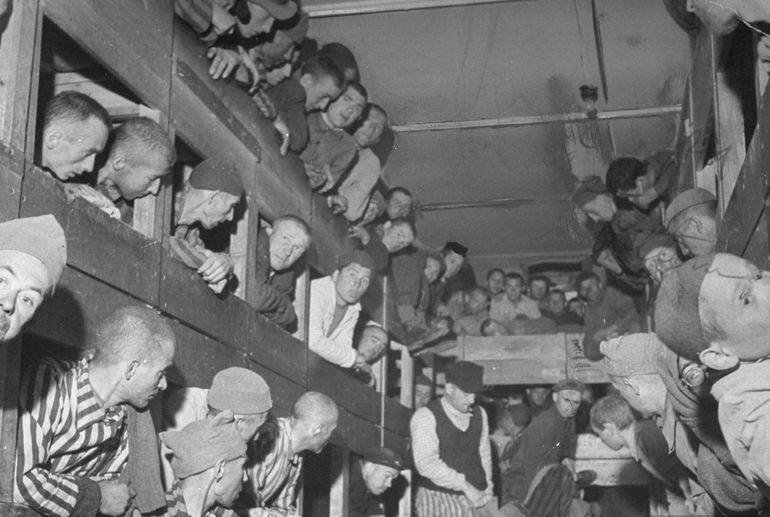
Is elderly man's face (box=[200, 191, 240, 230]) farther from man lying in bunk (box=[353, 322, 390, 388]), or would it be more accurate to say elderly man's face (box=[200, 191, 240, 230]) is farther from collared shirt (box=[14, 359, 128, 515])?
man lying in bunk (box=[353, 322, 390, 388])

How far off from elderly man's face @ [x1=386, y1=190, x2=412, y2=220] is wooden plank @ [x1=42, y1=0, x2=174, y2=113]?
4.00 meters

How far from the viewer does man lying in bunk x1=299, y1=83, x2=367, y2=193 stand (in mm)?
8352

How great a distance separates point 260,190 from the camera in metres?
7.61

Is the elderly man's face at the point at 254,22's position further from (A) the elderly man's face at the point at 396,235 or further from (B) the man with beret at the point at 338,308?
(A) the elderly man's face at the point at 396,235

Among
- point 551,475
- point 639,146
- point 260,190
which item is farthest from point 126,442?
point 639,146

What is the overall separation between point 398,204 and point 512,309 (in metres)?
3.48

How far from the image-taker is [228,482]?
5.04 metres

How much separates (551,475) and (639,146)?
117 inches

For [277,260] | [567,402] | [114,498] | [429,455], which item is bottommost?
[114,498]

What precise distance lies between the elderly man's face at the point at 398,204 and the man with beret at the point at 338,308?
1329 millimetres

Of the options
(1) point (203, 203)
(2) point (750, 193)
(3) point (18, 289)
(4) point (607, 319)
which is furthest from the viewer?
(4) point (607, 319)

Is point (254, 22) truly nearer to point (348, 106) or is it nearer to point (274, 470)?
point (348, 106)

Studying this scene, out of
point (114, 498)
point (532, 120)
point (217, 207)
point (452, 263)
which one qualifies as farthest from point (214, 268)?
point (452, 263)

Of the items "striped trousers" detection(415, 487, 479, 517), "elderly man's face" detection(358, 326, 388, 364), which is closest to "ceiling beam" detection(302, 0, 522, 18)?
"elderly man's face" detection(358, 326, 388, 364)
